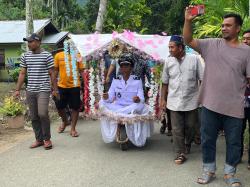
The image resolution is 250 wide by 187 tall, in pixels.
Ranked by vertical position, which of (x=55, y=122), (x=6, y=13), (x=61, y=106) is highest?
(x=6, y=13)

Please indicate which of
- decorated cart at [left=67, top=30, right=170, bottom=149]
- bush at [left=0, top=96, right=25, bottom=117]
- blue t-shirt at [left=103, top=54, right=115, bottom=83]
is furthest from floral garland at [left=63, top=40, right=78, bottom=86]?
bush at [left=0, top=96, right=25, bottom=117]

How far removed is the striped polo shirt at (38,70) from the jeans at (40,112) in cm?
10

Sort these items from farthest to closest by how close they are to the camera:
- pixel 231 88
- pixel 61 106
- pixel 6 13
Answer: pixel 6 13, pixel 61 106, pixel 231 88

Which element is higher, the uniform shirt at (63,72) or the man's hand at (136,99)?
the uniform shirt at (63,72)

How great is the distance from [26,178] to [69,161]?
0.93 meters

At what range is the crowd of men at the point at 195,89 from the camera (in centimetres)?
493

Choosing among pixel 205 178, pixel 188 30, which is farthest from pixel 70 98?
pixel 188 30

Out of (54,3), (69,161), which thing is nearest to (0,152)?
(69,161)

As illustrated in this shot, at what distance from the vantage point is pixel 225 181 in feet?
17.4

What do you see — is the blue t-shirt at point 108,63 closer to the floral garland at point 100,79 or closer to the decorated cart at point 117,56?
the floral garland at point 100,79

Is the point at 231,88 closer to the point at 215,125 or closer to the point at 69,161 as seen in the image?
the point at 215,125

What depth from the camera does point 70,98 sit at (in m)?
8.38

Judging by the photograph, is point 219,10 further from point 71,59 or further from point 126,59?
point 71,59

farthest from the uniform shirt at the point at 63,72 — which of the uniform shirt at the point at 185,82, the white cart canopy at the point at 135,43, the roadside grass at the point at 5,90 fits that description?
the roadside grass at the point at 5,90
